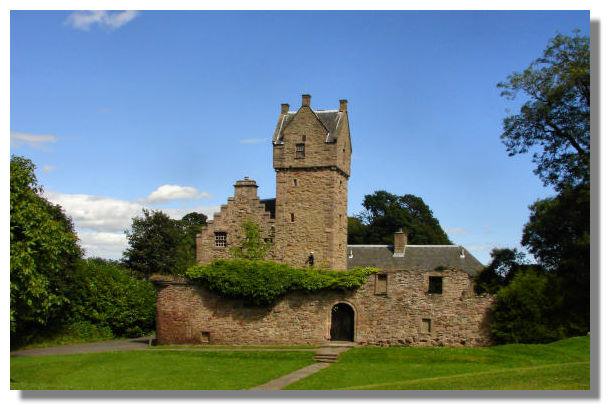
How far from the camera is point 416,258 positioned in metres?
52.4

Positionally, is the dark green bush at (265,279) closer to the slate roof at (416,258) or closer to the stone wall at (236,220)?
the stone wall at (236,220)

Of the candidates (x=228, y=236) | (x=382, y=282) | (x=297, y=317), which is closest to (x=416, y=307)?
(x=382, y=282)

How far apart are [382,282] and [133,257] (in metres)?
34.2

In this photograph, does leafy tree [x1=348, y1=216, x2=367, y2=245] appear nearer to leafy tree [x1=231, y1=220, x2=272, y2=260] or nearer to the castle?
the castle

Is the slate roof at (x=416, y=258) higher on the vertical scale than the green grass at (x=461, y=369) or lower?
higher

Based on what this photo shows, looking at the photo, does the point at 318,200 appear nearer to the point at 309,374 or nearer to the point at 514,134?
the point at 514,134

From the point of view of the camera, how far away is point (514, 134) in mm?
31078

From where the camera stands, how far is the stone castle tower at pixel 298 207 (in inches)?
1531

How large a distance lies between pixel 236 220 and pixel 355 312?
870cm

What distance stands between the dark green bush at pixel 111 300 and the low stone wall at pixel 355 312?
719 cm

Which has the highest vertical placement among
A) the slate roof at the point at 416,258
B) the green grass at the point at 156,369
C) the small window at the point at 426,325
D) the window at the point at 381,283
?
the slate roof at the point at 416,258

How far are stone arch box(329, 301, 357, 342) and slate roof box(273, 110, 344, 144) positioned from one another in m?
8.94

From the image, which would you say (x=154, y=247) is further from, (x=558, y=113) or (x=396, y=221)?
(x=558, y=113)

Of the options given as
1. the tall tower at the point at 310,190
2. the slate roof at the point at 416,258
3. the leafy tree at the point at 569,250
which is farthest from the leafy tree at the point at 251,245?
the slate roof at the point at 416,258
